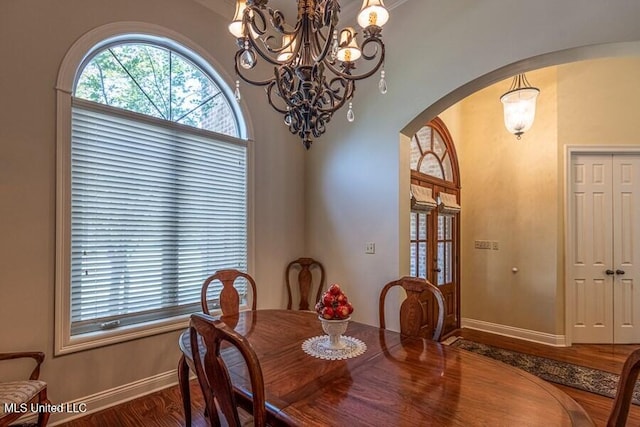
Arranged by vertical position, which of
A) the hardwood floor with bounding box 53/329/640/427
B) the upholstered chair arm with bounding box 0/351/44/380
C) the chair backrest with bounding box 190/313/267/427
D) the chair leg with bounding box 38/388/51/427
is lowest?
the hardwood floor with bounding box 53/329/640/427

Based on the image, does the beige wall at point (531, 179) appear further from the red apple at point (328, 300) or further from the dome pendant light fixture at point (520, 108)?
the red apple at point (328, 300)

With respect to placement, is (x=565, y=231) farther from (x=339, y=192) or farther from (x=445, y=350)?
(x=445, y=350)

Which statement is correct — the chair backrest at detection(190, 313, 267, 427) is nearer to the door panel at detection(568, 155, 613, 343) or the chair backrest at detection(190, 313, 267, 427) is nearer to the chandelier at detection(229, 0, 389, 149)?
the chandelier at detection(229, 0, 389, 149)

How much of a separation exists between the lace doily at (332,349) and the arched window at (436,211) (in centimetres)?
199

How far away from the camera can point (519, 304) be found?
4.18m

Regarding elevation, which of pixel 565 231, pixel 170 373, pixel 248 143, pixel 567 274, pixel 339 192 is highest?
pixel 248 143

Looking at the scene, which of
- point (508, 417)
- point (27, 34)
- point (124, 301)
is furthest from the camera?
point (124, 301)

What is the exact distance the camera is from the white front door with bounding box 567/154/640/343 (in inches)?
153

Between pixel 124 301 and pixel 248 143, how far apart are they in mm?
1809

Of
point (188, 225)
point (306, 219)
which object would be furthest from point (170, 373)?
point (306, 219)

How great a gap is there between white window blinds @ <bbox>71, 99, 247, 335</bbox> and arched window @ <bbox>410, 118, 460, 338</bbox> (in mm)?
1956

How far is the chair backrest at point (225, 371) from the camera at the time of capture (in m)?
1.04

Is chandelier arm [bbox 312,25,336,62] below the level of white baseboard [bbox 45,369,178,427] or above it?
above

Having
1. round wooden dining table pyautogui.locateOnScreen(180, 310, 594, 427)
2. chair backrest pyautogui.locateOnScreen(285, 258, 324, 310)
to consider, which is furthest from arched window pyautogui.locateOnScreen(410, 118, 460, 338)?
round wooden dining table pyautogui.locateOnScreen(180, 310, 594, 427)
